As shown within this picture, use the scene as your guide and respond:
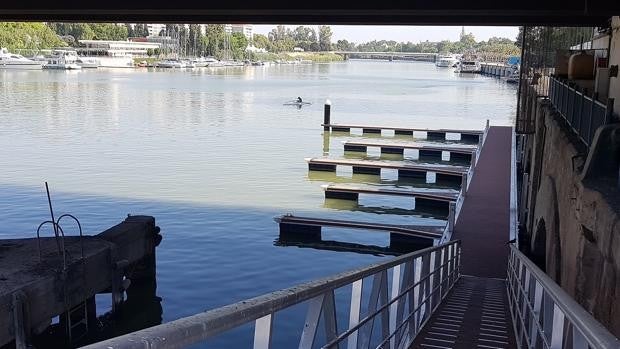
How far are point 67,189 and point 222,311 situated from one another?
94.6 feet

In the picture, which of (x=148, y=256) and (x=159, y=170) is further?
(x=159, y=170)

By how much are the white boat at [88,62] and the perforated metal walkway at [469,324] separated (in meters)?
145

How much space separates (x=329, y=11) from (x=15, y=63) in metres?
131

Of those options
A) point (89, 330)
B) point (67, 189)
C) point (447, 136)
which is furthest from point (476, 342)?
point (447, 136)

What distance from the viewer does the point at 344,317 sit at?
15.1 m

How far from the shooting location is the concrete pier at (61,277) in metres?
11.3

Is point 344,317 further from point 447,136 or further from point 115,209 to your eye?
point 447,136

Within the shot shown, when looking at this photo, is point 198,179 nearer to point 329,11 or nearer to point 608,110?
point 329,11

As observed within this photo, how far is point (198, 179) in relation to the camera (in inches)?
1289

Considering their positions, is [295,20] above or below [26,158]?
above

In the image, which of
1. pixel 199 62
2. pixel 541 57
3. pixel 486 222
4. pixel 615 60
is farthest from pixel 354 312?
pixel 199 62

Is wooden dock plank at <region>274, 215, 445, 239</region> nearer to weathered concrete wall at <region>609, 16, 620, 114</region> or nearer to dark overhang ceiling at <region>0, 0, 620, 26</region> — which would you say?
dark overhang ceiling at <region>0, 0, 620, 26</region>

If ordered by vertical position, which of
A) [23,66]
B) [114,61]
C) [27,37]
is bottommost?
[23,66]

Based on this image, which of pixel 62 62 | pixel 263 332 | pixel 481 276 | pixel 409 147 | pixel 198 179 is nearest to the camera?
pixel 263 332
